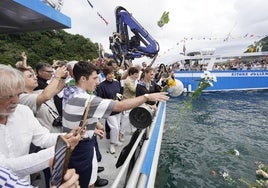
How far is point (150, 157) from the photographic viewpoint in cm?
371

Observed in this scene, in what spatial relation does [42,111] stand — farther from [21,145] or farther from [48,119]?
[21,145]

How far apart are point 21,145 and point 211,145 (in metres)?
6.80

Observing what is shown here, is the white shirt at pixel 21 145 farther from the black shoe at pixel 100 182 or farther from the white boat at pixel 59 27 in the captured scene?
the black shoe at pixel 100 182

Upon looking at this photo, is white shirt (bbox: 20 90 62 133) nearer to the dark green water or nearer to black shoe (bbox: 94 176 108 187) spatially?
black shoe (bbox: 94 176 108 187)

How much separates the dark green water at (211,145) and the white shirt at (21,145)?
3.83m

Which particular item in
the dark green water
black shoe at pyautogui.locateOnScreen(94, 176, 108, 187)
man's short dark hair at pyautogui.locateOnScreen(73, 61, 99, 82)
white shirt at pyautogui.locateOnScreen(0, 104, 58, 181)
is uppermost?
man's short dark hair at pyautogui.locateOnScreen(73, 61, 99, 82)

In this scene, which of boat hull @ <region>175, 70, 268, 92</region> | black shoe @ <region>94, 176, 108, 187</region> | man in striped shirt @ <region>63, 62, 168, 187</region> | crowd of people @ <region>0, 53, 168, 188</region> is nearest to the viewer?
crowd of people @ <region>0, 53, 168, 188</region>

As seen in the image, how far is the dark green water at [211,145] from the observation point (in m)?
5.43

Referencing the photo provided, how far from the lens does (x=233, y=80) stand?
19203mm

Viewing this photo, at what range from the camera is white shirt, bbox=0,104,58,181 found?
1.49m

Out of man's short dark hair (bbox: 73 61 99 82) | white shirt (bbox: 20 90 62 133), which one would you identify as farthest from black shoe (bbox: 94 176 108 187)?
man's short dark hair (bbox: 73 61 99 82)

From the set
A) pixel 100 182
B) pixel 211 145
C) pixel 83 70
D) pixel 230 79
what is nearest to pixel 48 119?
pixel 83 70

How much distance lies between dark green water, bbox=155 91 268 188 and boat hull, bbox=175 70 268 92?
553 centimetres

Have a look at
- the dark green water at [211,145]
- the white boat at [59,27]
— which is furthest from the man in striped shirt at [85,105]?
the dark green water at [211,145]
